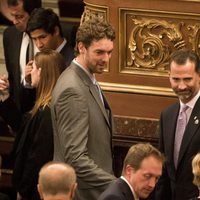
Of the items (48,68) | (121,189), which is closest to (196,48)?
(48,68)

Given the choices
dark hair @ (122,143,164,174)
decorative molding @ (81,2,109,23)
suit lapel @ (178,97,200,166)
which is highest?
decorative molding @ (81,2,109,23)

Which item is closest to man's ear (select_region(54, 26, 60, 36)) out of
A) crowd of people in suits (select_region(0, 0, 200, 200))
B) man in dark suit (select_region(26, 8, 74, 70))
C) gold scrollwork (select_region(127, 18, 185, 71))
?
man in dark suit (select_region(26, 8, 74, 70))

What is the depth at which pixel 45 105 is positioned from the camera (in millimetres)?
6320

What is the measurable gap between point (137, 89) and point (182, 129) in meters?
1.09

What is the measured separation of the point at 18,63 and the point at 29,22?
43 centimetres

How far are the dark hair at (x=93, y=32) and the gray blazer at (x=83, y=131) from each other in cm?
18

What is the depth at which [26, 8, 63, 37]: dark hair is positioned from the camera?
723 centimetres

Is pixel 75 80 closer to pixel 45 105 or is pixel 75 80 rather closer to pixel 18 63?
pixel 45 105

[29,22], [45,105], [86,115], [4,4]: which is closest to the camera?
[86,115]

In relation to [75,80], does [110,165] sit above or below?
below

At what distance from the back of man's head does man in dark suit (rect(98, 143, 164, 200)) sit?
36cm

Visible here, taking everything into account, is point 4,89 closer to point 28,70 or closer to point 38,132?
point 28,70

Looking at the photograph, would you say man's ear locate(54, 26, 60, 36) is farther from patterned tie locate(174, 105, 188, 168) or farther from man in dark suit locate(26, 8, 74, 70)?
patterned tie locate(174, 105, 188, 168)

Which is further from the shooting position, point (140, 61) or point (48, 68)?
point (140, 61)
